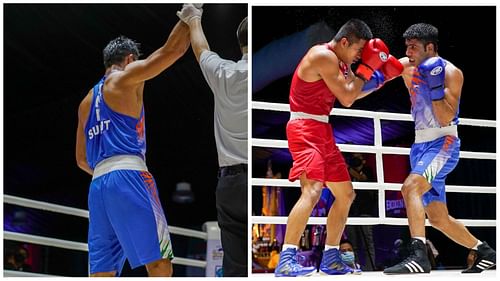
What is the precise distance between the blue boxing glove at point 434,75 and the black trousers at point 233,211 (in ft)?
3.47

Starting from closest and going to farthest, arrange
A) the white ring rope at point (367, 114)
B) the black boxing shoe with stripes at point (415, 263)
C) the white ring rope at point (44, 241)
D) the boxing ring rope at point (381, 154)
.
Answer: the black boxing shoe with stripes at point (415, 263) < the white ring rope at point (367, 114) < the boxing ring rope at point (381, 154) < the white ring rope at point (44, 241)

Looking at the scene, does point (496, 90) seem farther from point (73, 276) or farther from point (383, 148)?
point (73, 276)

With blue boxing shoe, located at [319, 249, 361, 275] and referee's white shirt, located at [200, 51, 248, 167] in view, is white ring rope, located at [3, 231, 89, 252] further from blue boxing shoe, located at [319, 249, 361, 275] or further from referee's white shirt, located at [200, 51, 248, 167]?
blue boxing shoe, located at [319, 249, 361, 275]

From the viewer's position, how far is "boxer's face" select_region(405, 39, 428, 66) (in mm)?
3979

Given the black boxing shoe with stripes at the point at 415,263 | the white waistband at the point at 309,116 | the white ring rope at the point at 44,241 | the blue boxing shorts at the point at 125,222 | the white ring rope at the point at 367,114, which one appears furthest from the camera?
the white ring rope at the point at 44,241

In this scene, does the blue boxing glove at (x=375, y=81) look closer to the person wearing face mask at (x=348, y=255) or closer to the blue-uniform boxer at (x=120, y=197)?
the person wearing face mask at (x=348, y=255)

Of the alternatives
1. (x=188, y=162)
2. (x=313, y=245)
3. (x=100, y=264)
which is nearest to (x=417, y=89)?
(x=313, y=245)

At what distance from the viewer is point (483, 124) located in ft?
14.4

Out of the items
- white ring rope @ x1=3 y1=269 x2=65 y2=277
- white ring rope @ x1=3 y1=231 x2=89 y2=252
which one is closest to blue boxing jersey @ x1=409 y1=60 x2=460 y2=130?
white ring rope @ x1=3 y1=231 x2=89 y2=252

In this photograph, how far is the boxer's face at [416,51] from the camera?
3.98m

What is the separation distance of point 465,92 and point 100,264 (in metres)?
2.16

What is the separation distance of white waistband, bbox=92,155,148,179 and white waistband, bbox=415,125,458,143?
4.86 ft

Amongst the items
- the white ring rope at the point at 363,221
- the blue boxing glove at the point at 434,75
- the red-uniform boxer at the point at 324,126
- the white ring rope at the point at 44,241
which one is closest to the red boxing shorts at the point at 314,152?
the red-uniform boxer at the point at 324,126

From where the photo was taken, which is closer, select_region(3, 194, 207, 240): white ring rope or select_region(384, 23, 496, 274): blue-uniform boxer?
select_region(384, 23, 496, 274): blue-uniform boxer
